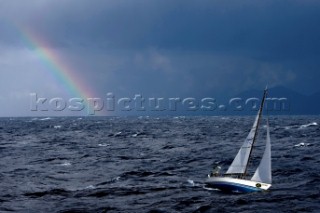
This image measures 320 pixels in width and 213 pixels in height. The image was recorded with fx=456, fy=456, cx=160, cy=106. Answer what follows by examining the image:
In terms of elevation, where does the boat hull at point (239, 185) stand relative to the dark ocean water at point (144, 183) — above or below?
above

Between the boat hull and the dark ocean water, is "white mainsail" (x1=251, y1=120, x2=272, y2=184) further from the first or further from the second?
the dark ocean water

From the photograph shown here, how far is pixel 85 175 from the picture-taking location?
174 ft

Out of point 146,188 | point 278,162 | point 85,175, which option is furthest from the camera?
point 278,162

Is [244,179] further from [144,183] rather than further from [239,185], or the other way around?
[144,183]

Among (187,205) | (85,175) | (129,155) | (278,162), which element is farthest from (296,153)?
(187,205)

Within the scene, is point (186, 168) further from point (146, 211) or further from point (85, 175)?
point (146, 211)

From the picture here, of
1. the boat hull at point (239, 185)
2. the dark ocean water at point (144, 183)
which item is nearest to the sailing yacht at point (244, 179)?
the boat hull at point (239, 185)

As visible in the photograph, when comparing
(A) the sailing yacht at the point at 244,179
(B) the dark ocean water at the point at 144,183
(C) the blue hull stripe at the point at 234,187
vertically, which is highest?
(A) the sailing yacht at the point at 244,179

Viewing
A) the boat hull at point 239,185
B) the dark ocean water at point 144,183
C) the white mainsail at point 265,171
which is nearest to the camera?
the dark ocean water at point 144,183

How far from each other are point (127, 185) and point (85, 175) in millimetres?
9581

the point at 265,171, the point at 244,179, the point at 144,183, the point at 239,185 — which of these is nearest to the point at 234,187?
the point at 239,185

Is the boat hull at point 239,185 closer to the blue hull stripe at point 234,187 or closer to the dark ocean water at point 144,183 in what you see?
the blue hull stripe at point 234,187

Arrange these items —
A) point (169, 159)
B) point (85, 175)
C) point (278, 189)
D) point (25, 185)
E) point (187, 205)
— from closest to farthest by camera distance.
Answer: point (187, 205), point (278, 189), point (25, 185), point (85, 175), point (169, 159)

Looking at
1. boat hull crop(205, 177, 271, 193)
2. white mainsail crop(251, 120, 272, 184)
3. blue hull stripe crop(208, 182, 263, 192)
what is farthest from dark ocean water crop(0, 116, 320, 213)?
white mainsail crop(251, 120, 272, 184)
